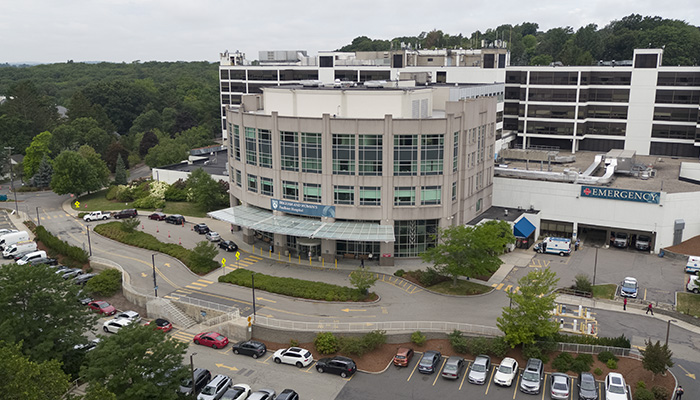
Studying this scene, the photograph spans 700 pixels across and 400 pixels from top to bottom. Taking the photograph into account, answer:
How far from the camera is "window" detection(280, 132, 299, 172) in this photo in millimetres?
62469

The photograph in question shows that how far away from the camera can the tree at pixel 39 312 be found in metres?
41.2

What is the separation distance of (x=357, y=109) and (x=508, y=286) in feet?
85.6

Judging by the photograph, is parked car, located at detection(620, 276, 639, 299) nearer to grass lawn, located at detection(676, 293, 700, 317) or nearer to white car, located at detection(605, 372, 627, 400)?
grass lawn, located at detection(676, 293, 700, 317)

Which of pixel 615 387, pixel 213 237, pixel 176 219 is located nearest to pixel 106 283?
pixel 213 237

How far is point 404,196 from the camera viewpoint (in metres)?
61.5

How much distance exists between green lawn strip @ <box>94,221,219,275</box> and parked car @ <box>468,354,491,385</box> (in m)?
32.3

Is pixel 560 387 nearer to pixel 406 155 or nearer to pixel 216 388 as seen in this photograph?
pixel 216 388

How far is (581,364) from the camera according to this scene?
41.9 metres

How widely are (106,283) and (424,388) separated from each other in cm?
3709

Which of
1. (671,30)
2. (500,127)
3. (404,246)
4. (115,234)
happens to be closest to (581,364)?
(404,246)

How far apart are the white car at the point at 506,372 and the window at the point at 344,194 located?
2590cm

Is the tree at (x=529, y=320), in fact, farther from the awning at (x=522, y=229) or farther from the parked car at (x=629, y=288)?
the awning at (x=522, y=229)

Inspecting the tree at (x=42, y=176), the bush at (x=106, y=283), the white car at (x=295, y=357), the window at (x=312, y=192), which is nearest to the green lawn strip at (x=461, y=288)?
the window at (x=312, y=192)

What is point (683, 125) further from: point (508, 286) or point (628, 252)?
point (508, 286)
